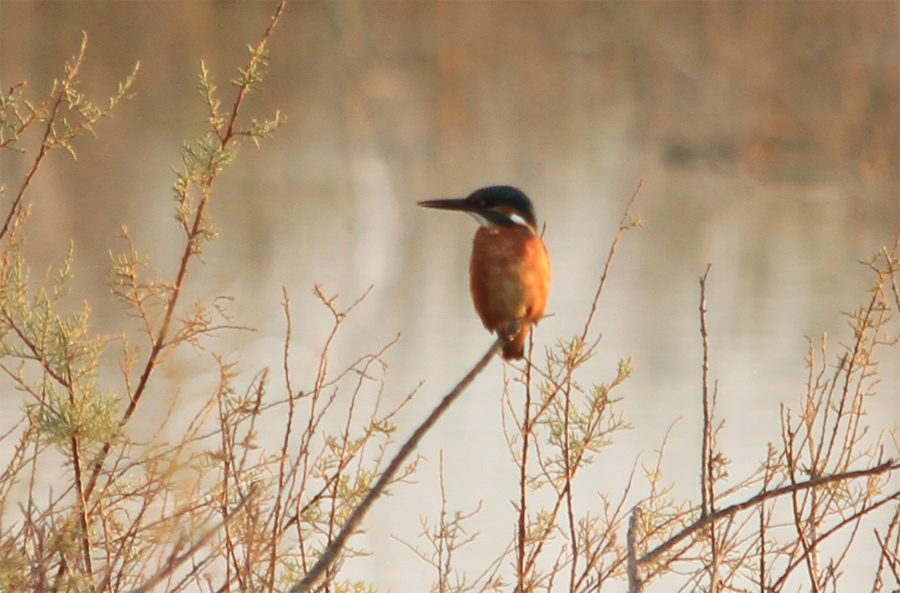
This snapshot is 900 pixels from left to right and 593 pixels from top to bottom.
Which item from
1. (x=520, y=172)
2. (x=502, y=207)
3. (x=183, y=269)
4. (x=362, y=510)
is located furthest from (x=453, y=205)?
(x=520, y=172)

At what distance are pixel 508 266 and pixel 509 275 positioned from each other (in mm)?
19

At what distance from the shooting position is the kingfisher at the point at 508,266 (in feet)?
9.23

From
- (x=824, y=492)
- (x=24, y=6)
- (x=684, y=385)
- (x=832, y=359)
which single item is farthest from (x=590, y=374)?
(x=24, y=6)

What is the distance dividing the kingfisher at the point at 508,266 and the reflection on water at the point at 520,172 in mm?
1910

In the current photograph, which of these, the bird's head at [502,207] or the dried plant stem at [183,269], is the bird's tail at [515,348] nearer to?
the bird's head at [502,207]

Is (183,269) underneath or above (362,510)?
above

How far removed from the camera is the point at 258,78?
2252 mm

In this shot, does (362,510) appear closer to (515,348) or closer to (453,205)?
(515,348)

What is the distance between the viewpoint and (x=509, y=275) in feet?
9.24

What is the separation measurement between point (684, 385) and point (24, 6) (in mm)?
10057

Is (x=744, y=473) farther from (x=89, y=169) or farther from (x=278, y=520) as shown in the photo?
(x=89, y=169)

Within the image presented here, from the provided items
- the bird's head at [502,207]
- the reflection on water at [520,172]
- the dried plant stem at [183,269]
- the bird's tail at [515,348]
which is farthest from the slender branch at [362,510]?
the reflection on water at [520,172]

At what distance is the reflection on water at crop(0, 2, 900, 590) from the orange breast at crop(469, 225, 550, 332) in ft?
6.25

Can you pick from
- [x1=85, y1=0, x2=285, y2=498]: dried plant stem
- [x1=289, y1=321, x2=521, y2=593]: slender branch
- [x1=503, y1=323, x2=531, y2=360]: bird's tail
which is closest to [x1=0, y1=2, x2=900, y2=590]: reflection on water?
[x1=503, y1=323, x2=531, y2=360]: bird's tail
